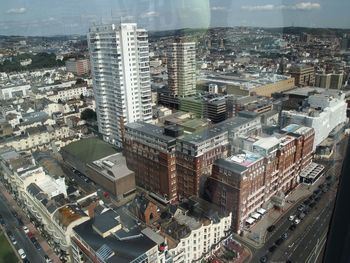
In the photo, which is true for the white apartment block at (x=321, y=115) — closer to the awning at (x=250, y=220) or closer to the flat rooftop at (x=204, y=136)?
the flat rooftop at (x=204, y=136)

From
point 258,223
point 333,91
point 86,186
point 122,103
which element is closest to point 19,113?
point 122,103

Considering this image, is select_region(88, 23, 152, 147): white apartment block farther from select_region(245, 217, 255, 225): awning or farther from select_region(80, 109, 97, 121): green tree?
select_region(245, 217, 255, 225): awning

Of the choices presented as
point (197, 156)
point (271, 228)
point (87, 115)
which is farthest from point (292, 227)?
point (87, 115)

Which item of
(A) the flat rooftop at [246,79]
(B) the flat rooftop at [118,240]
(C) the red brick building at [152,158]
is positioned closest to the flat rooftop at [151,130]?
(C) the red brick building at [152,158]

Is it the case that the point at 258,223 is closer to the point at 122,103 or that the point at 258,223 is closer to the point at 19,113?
the point at 122,103

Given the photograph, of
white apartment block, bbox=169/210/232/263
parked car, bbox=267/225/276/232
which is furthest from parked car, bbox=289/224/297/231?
white apartment block, bbox=169/210/232/263

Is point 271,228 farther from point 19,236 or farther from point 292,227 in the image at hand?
point 19,236
